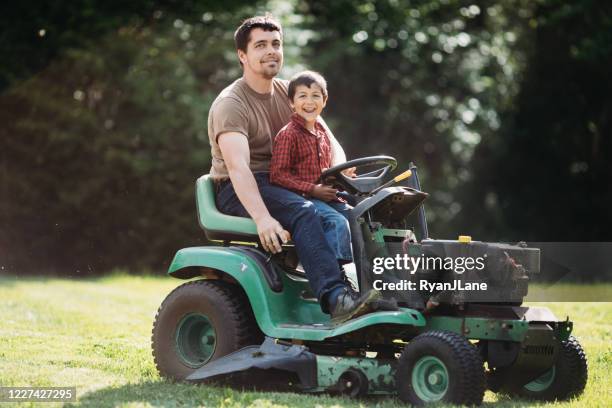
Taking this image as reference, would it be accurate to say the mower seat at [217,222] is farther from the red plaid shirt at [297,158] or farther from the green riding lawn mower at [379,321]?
the red plaid shirt at [297,158]

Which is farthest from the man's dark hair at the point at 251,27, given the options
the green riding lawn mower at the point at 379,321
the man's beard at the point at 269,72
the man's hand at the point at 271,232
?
the man's hand at the point at 271,232

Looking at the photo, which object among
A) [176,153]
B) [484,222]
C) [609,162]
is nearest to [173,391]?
[176,153]

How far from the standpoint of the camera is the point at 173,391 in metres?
5.60

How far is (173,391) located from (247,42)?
201cm

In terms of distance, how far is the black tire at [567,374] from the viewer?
5.60 m

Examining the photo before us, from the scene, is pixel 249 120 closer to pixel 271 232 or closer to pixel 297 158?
pixel 297 158

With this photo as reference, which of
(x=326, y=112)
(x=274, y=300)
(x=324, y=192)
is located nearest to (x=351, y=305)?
(x=274, y=300)

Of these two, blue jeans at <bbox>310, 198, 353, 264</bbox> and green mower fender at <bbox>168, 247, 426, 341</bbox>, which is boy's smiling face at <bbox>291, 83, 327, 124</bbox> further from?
green mower fender at <bbox>168, 247, 426, 341</bbox>

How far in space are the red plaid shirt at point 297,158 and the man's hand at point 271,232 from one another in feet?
0.77

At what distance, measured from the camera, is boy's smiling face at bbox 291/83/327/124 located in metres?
5.79

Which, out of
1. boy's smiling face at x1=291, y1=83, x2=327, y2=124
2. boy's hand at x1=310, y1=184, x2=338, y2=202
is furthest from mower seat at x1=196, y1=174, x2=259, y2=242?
boy's smiling face at x1=291, y1=83, x2=327, y2=124

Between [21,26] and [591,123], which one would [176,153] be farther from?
[591,123]

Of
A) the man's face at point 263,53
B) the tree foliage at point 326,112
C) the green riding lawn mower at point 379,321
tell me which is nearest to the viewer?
the green riding lawn mower at point 379,321

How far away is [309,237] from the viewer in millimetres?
5551
